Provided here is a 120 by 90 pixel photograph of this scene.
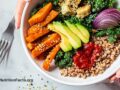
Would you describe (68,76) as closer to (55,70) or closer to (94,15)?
(55,70)

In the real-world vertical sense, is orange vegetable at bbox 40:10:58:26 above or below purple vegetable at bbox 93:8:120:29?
above

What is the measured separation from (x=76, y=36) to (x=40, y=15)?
124 mm

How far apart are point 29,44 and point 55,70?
0.36 ft

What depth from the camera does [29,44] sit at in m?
0.99

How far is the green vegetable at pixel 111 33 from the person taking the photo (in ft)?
3.18

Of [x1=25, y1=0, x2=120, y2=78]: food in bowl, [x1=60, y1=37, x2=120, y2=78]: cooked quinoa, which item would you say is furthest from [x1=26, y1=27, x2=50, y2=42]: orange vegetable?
[x1=60, y1=37, x2=120, y2=78]: cooked quinoa

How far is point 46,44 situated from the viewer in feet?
3.24

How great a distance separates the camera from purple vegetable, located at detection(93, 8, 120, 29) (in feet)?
3.22

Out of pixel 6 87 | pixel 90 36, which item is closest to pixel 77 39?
pixel 90 36

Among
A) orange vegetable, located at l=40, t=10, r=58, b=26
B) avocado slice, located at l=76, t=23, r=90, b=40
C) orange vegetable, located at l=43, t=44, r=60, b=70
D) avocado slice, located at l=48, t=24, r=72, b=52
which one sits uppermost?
orange vegetable, located at l=40, t=10, r=58, b=26

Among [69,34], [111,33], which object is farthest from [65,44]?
[111,33]

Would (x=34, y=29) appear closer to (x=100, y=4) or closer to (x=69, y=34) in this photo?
(x=69, y=34)

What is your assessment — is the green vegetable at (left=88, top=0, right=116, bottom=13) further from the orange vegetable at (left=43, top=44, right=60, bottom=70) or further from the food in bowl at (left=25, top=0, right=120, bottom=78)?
the orange vegetable at (left=43, top=44, right=60, bottom=70)

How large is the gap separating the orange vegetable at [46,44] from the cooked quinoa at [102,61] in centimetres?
9
